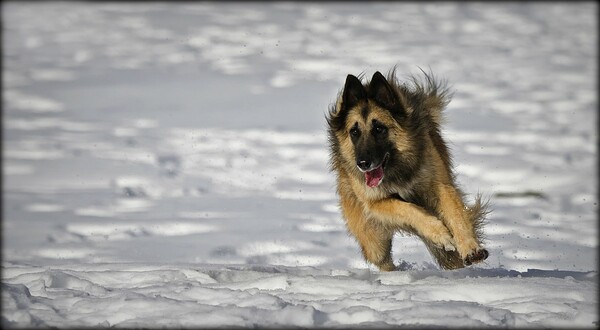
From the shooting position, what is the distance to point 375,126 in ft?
18.6

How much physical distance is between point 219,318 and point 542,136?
9.25 metres

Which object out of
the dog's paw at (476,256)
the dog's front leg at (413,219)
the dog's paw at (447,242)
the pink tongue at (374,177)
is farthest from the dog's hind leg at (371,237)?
the dog's paw at (476,256)

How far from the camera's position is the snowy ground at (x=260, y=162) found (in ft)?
14.4

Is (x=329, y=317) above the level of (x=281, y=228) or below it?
above

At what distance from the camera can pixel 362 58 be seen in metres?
17.0

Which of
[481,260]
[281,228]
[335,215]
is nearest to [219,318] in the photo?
[481,260]

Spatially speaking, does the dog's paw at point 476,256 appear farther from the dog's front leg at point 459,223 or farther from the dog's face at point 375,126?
the dog's face at point 375,126

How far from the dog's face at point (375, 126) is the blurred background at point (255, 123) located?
50.3 inches

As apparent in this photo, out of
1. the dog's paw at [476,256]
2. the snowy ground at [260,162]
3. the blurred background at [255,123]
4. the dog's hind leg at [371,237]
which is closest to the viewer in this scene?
the snowy ground at [260,162]

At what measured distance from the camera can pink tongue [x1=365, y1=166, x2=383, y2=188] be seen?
5.64 metres

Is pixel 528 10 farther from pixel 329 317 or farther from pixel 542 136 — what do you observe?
pixel 329 317

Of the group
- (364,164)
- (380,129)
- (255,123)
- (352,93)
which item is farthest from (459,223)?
(255,123)

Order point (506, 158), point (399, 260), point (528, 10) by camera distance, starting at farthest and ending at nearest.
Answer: point (528, 10) < point (506, 158) < point (399, 260)

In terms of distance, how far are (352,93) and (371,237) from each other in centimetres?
106
